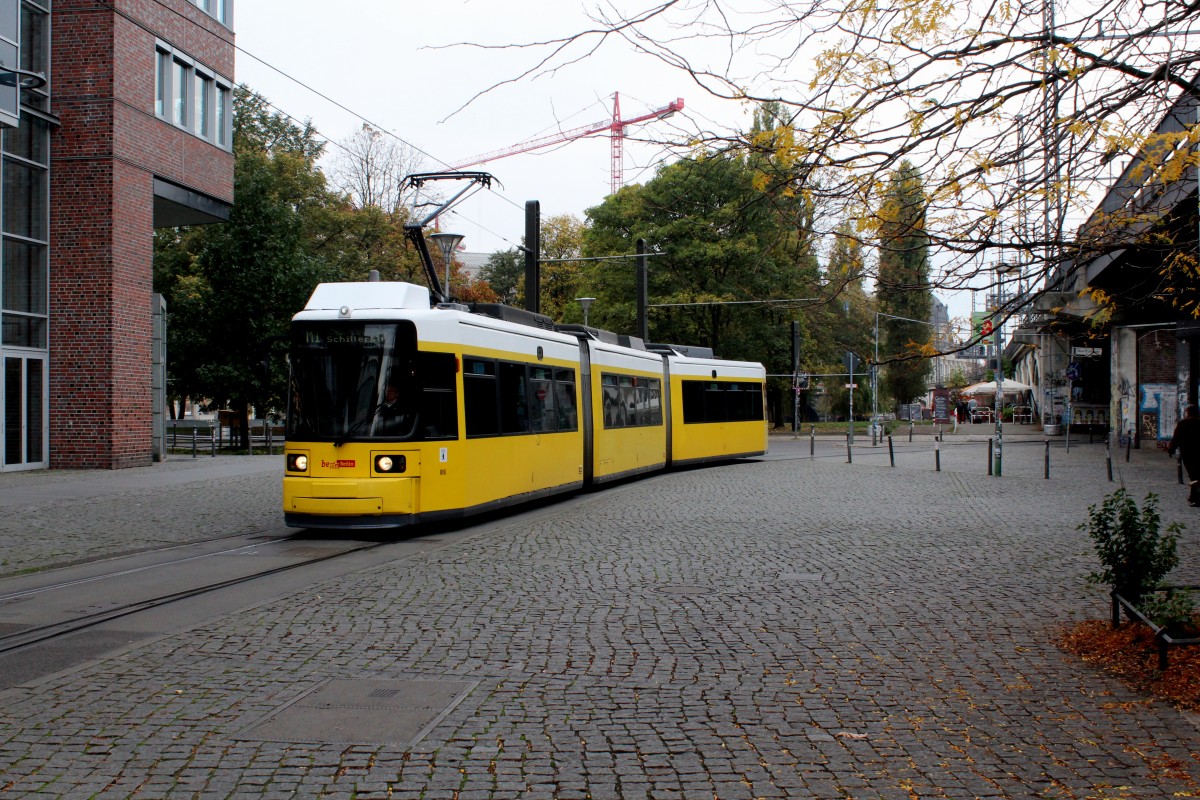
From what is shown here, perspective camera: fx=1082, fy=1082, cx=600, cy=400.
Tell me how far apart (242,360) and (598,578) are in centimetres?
2636

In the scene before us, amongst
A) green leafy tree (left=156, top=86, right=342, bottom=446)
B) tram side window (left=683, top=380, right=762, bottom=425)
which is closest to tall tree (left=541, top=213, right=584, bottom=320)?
green leafy tree (left=156, top=86, right=342, bottom=446)

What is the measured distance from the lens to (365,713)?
5164mm

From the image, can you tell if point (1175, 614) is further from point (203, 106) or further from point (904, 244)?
point (203, 106)

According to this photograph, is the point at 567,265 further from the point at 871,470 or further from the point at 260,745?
the point at 260,745

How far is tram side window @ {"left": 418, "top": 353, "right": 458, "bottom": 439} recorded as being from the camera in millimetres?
12305

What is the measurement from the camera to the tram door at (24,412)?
834 inches

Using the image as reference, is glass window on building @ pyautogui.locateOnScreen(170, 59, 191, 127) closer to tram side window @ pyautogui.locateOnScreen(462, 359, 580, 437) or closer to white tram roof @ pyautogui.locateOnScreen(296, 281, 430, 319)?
tram side window @ pyautogui.locateOnScreen(462, 359, 580, 437)

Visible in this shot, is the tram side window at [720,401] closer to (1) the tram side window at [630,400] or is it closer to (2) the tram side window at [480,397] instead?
(1) the tram side window at [630,400]

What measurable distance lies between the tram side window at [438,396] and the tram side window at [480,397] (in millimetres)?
315

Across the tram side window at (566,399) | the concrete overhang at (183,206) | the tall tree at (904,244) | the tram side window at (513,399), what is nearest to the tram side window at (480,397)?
the tram side window at (513,399)

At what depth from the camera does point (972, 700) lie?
5426 millimetres

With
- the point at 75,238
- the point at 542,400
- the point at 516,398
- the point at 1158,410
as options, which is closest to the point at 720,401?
the point at 542,400

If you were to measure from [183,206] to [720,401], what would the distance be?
1361 centimetres

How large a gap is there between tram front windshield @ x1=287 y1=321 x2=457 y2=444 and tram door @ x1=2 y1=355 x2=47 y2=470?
1184 centimetres
